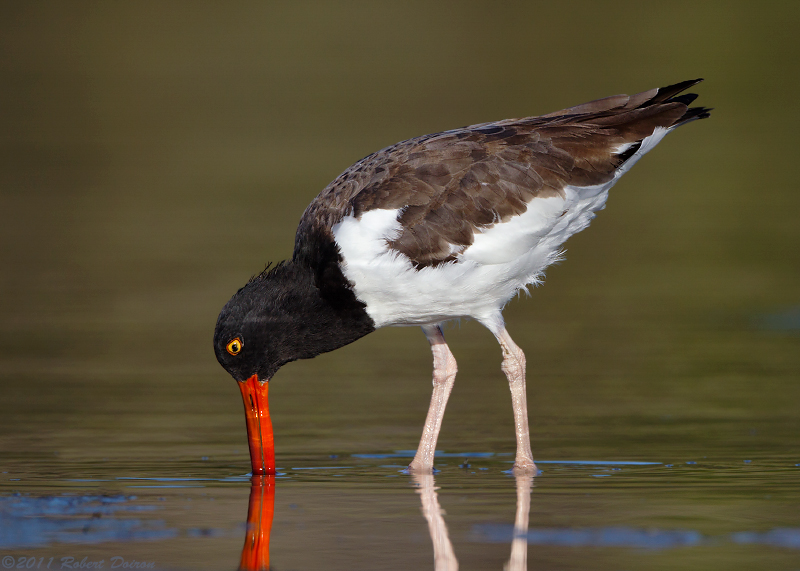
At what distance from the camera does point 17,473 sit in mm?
7656

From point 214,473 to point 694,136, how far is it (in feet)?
73.1

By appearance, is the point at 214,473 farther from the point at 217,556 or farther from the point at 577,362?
the point at 577,362

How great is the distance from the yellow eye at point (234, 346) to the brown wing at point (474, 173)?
759 millimetres

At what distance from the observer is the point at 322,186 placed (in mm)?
21078

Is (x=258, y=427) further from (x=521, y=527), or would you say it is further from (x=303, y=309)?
(x=521, y=527)

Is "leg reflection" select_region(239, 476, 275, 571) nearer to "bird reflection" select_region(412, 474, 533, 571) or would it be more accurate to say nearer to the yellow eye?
"bird reflection" select_region(412, 474, 533, 571)

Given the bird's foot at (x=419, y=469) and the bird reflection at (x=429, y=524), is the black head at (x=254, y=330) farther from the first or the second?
the bird's foot at (x=419, y=469)

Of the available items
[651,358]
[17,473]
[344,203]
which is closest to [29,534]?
[17,473]

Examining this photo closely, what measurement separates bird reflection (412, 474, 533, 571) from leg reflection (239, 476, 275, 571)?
2.68 feet

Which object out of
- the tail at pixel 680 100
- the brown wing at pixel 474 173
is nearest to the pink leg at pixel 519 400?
the brown wing at pixel 474 173

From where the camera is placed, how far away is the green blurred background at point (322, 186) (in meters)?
9.55

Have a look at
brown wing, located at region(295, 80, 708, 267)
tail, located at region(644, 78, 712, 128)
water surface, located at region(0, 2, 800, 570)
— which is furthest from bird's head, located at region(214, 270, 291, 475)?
tail, located at region(644, 78, 712, 128)

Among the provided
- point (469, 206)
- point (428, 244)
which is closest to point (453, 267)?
point (428, 244)

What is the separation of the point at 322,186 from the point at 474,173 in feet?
41.5
